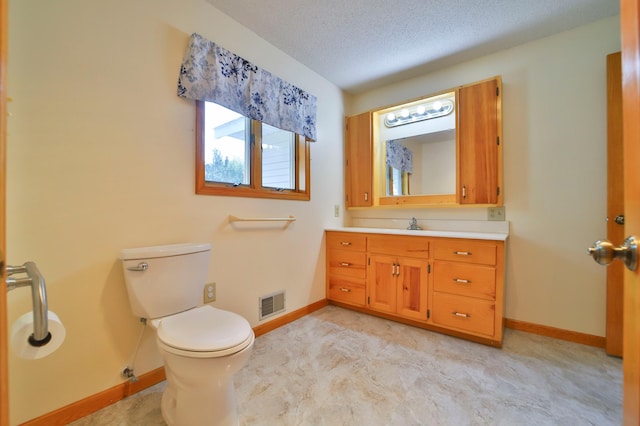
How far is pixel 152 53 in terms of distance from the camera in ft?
4.98

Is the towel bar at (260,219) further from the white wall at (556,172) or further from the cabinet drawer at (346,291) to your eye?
the white wall at (556,172)

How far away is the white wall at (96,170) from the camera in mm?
1159

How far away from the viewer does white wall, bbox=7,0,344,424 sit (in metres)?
1.16

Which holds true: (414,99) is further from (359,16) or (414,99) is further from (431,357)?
(431,357)

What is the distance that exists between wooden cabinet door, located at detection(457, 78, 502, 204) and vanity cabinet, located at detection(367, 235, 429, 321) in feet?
2.10

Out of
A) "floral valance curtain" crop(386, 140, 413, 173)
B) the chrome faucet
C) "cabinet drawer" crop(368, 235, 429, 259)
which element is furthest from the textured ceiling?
"cabinet drawer" crop(368, 235, 429, 259)

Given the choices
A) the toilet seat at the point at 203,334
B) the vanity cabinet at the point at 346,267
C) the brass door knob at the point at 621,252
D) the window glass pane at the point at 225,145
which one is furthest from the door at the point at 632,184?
the vanity cabinet at the point at 346,267

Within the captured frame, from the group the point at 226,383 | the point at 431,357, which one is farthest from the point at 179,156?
the point at 431,357

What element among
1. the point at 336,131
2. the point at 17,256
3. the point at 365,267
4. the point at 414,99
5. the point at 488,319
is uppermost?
the point at 414,99

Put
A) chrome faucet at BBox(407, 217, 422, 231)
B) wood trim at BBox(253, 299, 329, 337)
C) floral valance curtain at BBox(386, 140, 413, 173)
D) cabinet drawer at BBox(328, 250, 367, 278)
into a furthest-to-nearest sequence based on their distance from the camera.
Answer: floral valance curtain at BBox(386, 140, 413, 173) < chrome faucet at BBox(407, 217, 422, 231) < cabinet drawer at BBox(328, 250, 367, 278) < wood trim at BBox(253, 299, 329, 337)

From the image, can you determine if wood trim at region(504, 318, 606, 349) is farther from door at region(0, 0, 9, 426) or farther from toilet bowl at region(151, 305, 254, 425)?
door at region(0, 0, 9, 426)

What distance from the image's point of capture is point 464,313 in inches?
78.2

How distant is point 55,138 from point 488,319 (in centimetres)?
267

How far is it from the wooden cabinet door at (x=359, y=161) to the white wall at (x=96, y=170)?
4.88 feet
